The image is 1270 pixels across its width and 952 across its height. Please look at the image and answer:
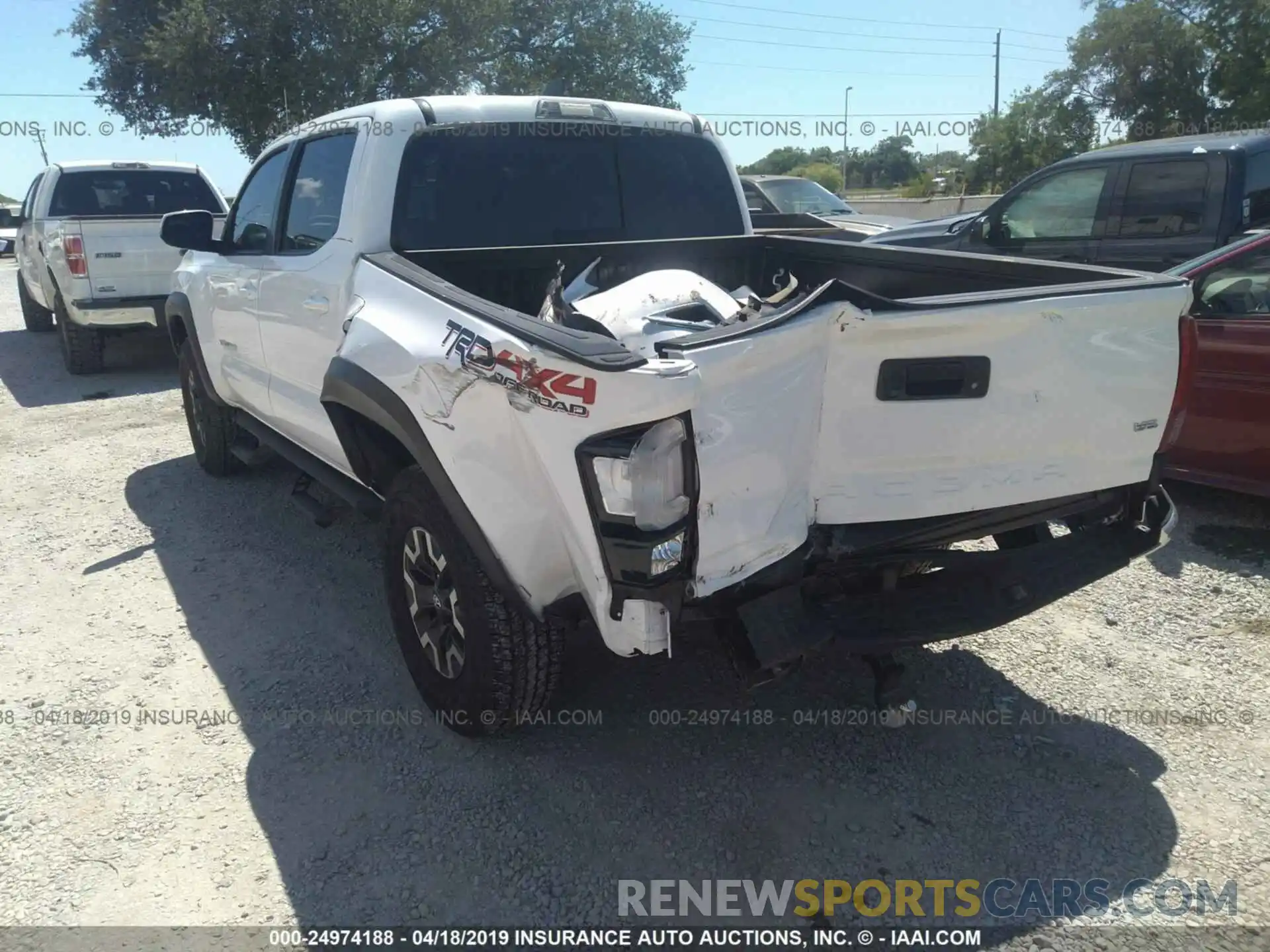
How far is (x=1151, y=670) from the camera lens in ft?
11.9

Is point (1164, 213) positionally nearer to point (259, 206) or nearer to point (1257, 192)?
point (1257, 192)

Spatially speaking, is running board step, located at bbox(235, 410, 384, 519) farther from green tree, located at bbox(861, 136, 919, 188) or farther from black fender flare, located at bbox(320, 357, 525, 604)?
green tree, located at bbox(861, 136, 919, 188)

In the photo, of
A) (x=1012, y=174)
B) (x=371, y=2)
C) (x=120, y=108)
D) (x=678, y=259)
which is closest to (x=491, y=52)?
(x=371, y=2)

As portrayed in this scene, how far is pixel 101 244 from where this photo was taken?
29.1 ft

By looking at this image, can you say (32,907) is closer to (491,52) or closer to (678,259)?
(678,259)

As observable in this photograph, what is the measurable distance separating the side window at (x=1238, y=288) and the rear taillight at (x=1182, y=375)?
2130 millimetres

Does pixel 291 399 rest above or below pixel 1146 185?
below

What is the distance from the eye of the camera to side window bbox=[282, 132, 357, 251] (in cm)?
398

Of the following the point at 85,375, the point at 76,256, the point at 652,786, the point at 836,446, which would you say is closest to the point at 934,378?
the point at 836,446

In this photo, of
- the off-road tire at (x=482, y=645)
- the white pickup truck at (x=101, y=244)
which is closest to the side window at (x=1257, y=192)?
the off-road tire at (x=482, y=645)

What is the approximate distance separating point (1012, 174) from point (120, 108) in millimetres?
26747

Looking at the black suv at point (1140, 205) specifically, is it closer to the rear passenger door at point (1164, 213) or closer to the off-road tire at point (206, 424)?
the rear passenger door at point (1164, 213)

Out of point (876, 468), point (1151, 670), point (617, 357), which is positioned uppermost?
point (617, 357)

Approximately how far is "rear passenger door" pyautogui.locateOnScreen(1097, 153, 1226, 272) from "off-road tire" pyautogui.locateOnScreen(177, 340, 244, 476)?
5990 mm
